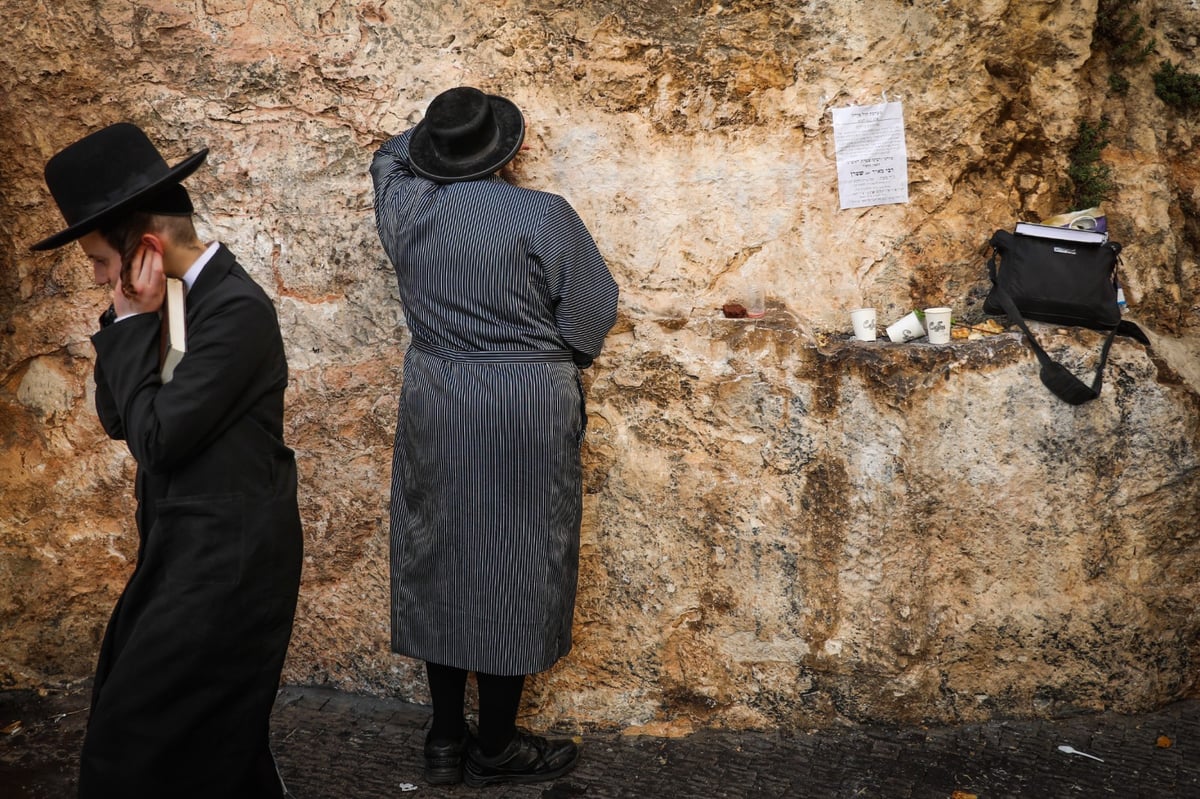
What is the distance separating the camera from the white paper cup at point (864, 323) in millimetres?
3570

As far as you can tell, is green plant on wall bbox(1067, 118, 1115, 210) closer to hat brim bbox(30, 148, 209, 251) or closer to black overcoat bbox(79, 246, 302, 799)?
black overcoat bbox(79, 246, 302, 799)

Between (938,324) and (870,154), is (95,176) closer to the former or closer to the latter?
(870,154)

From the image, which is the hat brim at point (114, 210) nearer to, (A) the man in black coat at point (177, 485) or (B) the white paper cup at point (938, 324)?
(A) the man in black coat at point (177, 485)

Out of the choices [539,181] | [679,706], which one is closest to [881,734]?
[679,706]

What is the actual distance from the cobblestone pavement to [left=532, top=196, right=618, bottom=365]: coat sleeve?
144 centimetres

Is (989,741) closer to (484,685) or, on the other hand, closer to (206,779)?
(484,685)

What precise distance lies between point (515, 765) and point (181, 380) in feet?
5.92

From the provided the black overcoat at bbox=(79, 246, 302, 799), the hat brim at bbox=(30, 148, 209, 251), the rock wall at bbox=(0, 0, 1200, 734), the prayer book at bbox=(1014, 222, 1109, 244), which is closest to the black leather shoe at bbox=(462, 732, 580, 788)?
the rock wall at bbox=(0, 0, 1200, 734)

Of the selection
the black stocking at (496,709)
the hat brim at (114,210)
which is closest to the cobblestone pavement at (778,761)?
the black stocking at (496,709)

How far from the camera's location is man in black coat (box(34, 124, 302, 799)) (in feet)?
7.58

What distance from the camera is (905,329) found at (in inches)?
141

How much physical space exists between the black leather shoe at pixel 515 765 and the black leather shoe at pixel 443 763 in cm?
4

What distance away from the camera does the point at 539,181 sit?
12.1 feet

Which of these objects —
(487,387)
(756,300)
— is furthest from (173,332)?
(756,300)
